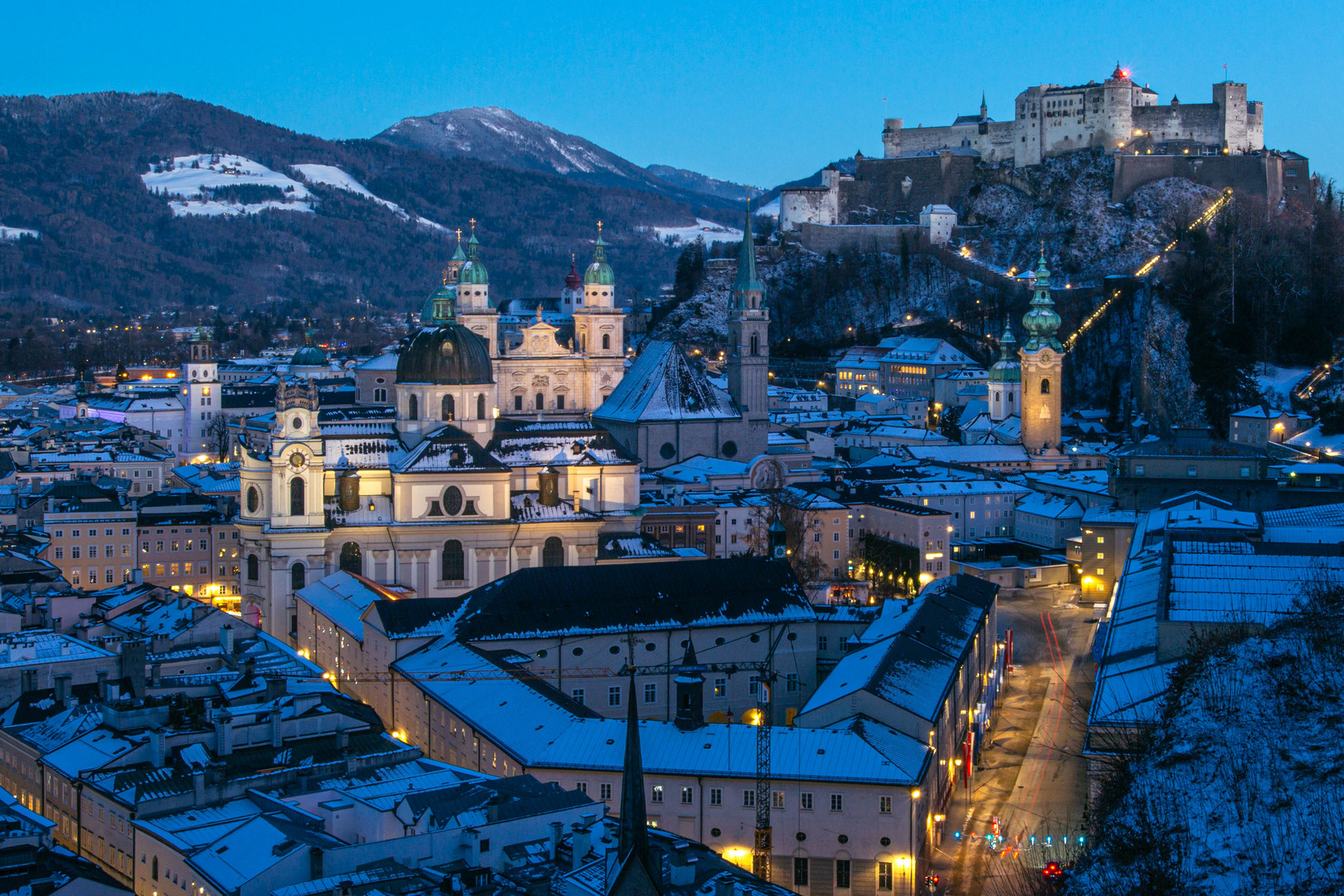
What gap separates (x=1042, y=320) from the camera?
96.2 metres

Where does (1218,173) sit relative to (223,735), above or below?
above

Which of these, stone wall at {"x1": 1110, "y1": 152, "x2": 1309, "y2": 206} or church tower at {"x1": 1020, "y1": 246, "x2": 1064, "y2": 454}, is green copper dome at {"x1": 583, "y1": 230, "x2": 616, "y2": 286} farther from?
stone wall at {"x1": 1110, "y1": 152, "x2": 1309, "y2": 206}

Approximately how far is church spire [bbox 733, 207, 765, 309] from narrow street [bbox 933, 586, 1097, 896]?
83.8ft

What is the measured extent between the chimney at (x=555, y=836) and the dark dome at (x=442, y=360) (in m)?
33.9

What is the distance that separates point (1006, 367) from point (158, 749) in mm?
72953

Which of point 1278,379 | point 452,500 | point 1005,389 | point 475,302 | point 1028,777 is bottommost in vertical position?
point 1028,777

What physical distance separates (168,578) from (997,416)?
5088 cm

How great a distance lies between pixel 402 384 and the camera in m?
61.5

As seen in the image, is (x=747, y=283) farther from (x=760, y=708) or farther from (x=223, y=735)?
(x=223, y=735)

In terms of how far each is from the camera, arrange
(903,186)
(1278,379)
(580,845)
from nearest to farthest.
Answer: (580,845) < (1278,379) < (903,186)

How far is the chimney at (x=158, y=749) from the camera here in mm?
33156

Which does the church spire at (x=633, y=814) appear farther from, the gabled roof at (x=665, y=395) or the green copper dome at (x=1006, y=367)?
the green copper dome at (x=1006, y=367)

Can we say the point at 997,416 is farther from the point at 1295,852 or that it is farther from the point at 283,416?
the point at 1295,852

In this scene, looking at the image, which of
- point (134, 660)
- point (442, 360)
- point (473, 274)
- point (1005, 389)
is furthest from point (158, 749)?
point (1005, 389)
